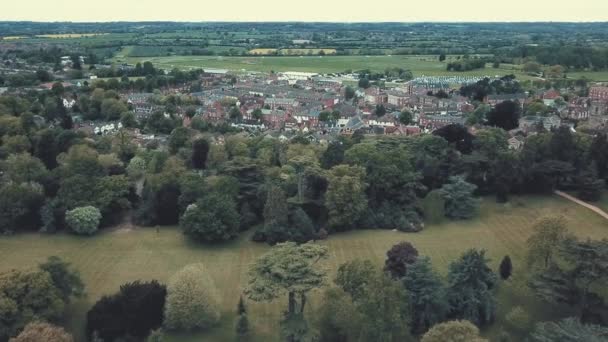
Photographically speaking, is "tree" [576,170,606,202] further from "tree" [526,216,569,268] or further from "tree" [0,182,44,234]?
"tree" [0,182,44,234]

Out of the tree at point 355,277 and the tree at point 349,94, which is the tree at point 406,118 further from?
the tree at point 355,277

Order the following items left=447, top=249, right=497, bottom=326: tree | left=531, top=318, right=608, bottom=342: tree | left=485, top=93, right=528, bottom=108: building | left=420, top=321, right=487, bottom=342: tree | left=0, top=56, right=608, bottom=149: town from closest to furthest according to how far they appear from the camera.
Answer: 1. left=531, top=318, right=608, bottom=342: tree
2. left=420, top=321, right=487, bottom=342: tree
3. left=447, top=249, right=497, bottom=326: tree
4. left=0, top=56, right=608, bottom=149: town
5. left=485, top=93, right=528, bottom=108: building

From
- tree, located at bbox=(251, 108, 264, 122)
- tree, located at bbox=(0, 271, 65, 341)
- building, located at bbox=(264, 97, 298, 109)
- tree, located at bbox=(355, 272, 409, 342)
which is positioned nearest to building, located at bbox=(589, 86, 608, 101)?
building, located at bbox=(264, 97, 298, 109)

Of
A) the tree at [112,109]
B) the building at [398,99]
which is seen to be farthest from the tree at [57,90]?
the building at [398,99]

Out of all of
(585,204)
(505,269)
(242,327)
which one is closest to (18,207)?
(242,327)

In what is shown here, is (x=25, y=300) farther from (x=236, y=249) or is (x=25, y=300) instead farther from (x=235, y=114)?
(x=235, y=114)

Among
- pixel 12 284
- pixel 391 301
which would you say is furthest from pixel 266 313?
pixel 12 284

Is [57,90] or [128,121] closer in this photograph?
[128,121]
